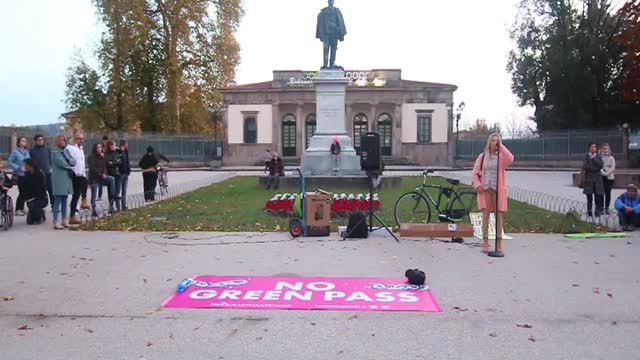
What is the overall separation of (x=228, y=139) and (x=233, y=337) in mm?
48495

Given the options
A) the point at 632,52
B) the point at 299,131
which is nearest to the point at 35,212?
the point at 632,52

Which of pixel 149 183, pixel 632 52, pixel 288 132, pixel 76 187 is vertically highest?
pixel 632 52

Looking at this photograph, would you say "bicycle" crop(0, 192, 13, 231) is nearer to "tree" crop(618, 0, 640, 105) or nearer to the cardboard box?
the cardboard box

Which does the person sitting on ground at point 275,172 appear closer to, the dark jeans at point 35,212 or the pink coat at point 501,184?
the dark jeans at point 35,212

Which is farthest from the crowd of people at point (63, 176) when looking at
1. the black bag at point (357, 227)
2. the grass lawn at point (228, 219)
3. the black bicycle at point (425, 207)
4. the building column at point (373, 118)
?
the building column at point (373, 118)

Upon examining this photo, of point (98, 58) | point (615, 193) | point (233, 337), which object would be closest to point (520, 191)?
point (615, 193)

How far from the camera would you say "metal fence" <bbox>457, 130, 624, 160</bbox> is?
42969 millimetres

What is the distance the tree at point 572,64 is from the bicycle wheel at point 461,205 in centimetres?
3579

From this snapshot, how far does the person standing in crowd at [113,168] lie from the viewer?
14.9 m

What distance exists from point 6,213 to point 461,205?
9572 millimetres

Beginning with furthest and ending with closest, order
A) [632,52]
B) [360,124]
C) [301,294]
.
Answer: [360,124] → [632,52] → [301,294]

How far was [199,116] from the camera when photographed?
166 ft

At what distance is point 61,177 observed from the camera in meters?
12.0

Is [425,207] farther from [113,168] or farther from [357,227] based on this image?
[113,168]
